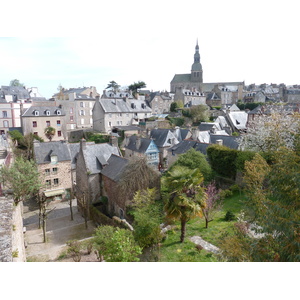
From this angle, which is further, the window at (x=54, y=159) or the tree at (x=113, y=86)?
the tree at (x=113, y=86)

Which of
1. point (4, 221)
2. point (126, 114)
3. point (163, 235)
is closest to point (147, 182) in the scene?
point (163, 235)

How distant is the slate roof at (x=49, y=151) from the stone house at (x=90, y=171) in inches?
107

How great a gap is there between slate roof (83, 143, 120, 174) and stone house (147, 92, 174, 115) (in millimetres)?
32179

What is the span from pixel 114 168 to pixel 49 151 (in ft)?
22.8

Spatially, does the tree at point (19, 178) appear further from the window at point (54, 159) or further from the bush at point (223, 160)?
the bush at point (223, 160)

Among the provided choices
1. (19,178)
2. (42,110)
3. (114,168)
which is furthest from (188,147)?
(42,110)

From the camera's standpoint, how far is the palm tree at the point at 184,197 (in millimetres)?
8414

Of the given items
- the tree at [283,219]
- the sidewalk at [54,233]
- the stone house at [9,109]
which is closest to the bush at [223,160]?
the sidewalk at [54,233]

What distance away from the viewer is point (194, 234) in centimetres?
987

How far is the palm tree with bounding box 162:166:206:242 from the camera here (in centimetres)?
841

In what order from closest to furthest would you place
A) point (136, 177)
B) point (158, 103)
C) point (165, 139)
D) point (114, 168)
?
point (136, 177), point (114, 168), point (165, 139), point (158, 103)

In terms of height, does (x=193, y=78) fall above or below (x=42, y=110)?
above

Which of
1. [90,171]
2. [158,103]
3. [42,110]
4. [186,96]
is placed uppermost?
[186,96]

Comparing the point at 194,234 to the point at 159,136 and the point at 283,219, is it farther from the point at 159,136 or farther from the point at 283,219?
the point at 159,136
